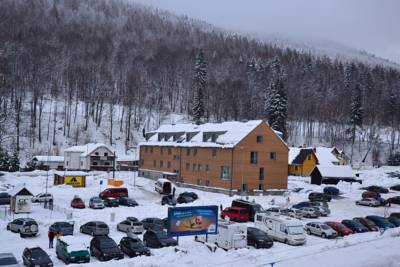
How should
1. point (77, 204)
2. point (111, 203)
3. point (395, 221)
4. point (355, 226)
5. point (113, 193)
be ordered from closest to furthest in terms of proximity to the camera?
1. point (355, 226)
2. point (395, 221)
3. point (77, 204)
4. point (111, 203)
5. point (113, 193)

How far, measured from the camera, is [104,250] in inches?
939

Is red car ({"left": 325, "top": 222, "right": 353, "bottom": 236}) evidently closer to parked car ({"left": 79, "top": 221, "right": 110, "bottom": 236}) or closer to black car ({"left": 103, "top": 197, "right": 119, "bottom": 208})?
parked car ({"left": 79, "top": 221, "right": 110, "bottom": 236})

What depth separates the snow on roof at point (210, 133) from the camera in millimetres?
55434

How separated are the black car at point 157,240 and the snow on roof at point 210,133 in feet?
90.3

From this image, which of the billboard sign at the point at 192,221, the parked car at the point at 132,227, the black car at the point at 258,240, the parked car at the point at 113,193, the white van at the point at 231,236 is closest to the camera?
the billboard sign at the point at 192,221

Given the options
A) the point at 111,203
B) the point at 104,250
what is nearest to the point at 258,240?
the point at 104,250

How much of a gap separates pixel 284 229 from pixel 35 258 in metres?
16.3

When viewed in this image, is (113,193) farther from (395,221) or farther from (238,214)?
(395,221)

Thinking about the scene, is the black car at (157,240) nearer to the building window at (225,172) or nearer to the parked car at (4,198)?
the parked car at (4,198)

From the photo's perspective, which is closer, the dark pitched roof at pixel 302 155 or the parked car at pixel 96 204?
the parked car at pixel 96 204

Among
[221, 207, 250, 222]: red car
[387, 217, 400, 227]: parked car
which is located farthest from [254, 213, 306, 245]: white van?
[387, 217, 400, 227]: parked car

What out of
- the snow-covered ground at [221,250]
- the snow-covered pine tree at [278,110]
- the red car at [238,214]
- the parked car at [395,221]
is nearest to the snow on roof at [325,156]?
the snow-covered pine tree at [278,110]

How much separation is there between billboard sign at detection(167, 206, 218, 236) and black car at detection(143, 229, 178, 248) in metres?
0.87

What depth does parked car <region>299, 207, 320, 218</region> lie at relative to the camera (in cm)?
4012
